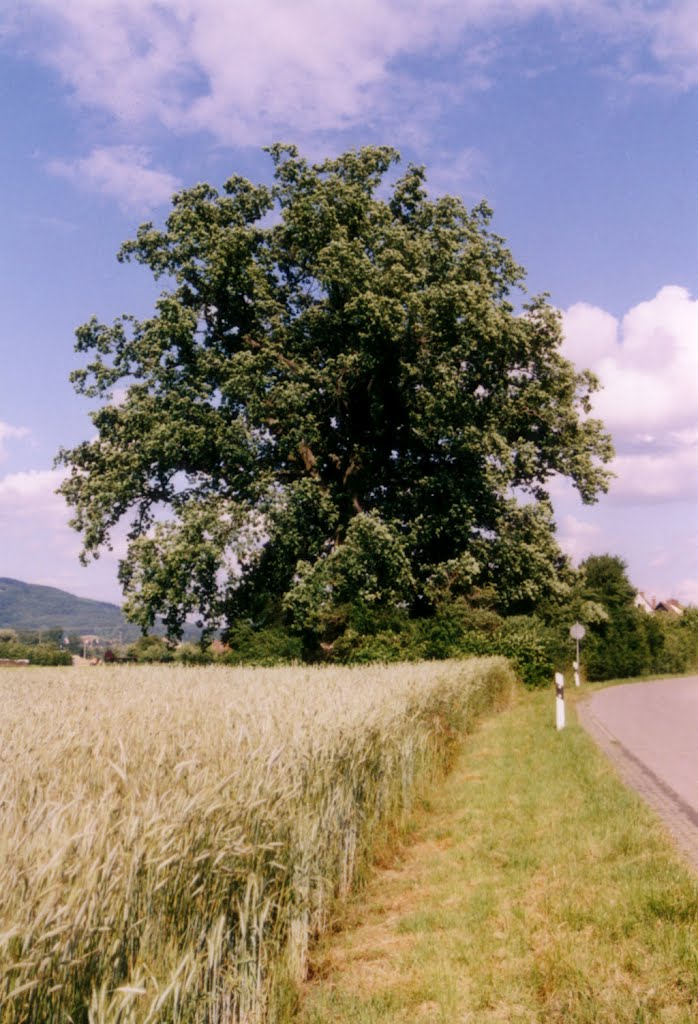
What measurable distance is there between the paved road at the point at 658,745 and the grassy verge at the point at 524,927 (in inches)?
19.4

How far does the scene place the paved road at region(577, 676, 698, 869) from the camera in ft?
26.0

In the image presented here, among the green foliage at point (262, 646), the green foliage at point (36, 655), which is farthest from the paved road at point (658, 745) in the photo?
the green foliage at point (36, 655)

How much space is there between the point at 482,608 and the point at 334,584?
21.0 feet

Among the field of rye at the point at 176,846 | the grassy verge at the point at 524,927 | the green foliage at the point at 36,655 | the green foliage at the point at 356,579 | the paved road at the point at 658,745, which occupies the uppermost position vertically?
the green foliage at the point at 356,579

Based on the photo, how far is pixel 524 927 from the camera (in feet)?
16.2

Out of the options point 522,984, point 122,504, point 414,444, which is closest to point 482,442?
point 414,444

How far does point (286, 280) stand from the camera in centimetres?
2675

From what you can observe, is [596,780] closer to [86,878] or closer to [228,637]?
[86,878]

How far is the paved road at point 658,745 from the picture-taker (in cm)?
793

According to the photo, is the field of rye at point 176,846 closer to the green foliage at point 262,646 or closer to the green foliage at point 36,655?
the green foliage at point 262,646

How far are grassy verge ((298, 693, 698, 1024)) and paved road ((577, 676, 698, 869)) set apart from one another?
0.49 meters

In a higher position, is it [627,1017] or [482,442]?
[482,442]

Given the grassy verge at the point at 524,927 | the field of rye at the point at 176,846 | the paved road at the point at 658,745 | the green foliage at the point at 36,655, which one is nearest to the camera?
the field of rye at the point at 176,846

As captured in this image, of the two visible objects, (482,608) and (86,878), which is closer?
(86,878)
